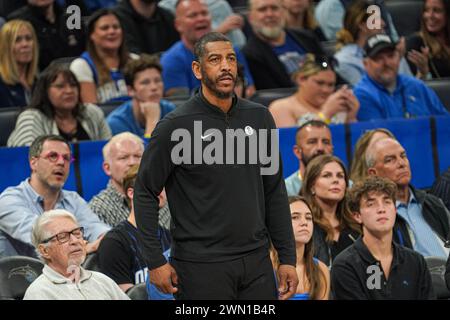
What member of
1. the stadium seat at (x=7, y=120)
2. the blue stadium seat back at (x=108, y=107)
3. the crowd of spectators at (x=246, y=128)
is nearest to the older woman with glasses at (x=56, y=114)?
the crowd of spectators at (x=246, y=128)

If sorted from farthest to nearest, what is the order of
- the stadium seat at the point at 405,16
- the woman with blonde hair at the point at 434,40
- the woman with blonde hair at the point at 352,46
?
the stadium seat at the point at 405,16, the woman with blonde hair at the point at 434,40, the woman with blonde hair at the point at 352,46

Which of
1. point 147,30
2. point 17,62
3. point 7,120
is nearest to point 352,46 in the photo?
point 147,30

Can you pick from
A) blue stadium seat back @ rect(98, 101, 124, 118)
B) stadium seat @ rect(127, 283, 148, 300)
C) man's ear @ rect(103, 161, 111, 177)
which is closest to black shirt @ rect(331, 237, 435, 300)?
stadium seat @ rect(127, 283, 148, 300)

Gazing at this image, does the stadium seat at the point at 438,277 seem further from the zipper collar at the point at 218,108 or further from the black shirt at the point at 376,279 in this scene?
the zipper collar at the point at 218,108

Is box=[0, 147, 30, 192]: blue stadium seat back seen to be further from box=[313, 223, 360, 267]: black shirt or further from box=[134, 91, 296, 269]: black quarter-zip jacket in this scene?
box=[134, 91, 296, 269]: black quarter-zip jacket

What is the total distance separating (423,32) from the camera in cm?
896

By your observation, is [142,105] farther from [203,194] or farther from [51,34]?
[203,194]

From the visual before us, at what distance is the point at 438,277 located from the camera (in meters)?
6.03

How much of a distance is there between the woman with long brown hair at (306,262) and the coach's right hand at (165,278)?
1.44 metres

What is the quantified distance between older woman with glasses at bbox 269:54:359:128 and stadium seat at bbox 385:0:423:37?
1671mm

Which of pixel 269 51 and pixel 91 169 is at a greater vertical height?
pixel 269 51

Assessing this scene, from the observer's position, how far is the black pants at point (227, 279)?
176 inches

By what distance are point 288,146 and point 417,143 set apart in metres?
0.86
